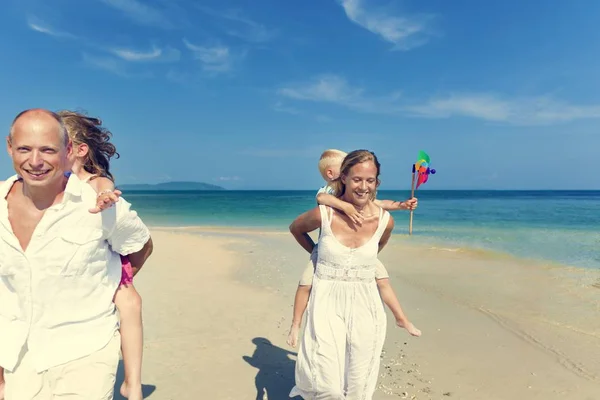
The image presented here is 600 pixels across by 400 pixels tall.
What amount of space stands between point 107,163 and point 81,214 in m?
1.01

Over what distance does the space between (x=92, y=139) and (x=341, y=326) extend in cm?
243

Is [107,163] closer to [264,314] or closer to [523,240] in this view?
[264,314]

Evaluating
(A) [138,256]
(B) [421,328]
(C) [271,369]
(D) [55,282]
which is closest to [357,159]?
(A) [138,256]

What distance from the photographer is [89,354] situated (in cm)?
258

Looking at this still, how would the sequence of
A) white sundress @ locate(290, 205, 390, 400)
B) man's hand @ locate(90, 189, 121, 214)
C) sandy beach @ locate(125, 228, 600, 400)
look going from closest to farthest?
man's hand @ locate(90, 189, 121, 214) < white sundress @ locate(290, 205, 390, 400) < sandy beach @ locate(125, 228, 600, 400)

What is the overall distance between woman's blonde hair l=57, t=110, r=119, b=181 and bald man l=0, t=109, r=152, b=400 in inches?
23.4

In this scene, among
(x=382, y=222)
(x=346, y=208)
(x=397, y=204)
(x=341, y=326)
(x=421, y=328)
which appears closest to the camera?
(x=341, y=326)

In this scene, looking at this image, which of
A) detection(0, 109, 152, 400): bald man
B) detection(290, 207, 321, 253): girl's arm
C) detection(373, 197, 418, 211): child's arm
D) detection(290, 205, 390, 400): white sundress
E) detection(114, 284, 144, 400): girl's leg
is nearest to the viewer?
detection(0, 109, 152, 400): bald man

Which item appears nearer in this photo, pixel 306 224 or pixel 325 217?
pixel 325 217

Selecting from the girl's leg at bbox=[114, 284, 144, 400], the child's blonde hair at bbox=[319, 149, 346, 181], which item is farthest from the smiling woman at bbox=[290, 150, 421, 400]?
the girl's leg at bbox=[114, 284, 144, 400]

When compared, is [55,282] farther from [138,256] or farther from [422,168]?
[422,168]

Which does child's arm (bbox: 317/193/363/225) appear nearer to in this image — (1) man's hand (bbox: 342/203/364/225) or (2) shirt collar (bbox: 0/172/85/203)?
(1) man's hand (bbox: 342/203/364/225)

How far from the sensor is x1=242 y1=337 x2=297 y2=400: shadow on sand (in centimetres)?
505

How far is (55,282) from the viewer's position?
2.43 metres
